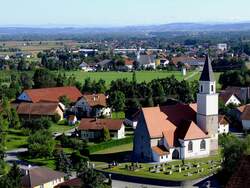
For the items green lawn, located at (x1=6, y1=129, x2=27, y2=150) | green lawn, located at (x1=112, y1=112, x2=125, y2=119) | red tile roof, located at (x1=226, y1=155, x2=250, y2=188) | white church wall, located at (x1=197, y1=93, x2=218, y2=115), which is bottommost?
green lawn, located at (x1=112, y1=112, x2=125, y2=119)

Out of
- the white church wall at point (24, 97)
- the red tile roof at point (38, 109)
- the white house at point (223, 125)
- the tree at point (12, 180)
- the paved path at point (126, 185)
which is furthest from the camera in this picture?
the white church wall at point (24, 97)

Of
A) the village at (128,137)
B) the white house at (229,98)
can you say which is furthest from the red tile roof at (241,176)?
the white house at (229,98)

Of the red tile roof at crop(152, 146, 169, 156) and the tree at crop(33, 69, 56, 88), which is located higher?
the tree at crop(33, 69, 56, 88)

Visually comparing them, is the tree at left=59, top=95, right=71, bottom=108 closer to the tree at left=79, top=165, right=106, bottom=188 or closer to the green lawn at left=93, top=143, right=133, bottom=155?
the green lawn at left=93, top=143, right=133, bottom=155

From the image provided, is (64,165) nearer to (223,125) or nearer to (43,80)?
(223,125)

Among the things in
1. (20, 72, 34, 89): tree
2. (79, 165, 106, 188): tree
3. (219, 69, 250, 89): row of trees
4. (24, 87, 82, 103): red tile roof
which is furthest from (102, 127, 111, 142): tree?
(219, 69, 250, 89): row of trees

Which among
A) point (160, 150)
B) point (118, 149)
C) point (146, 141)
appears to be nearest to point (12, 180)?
point (160, 150)

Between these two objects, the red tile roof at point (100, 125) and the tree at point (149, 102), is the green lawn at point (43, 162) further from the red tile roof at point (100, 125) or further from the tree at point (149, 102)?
the tree at point (149, 102)

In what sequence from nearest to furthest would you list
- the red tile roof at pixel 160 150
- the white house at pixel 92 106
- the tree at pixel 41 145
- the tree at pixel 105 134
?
the red tile roof at pixel 160 150 → the tree at pixel 41 145 → the tree at pixel 105 134 → the white house at pixel 92 106
